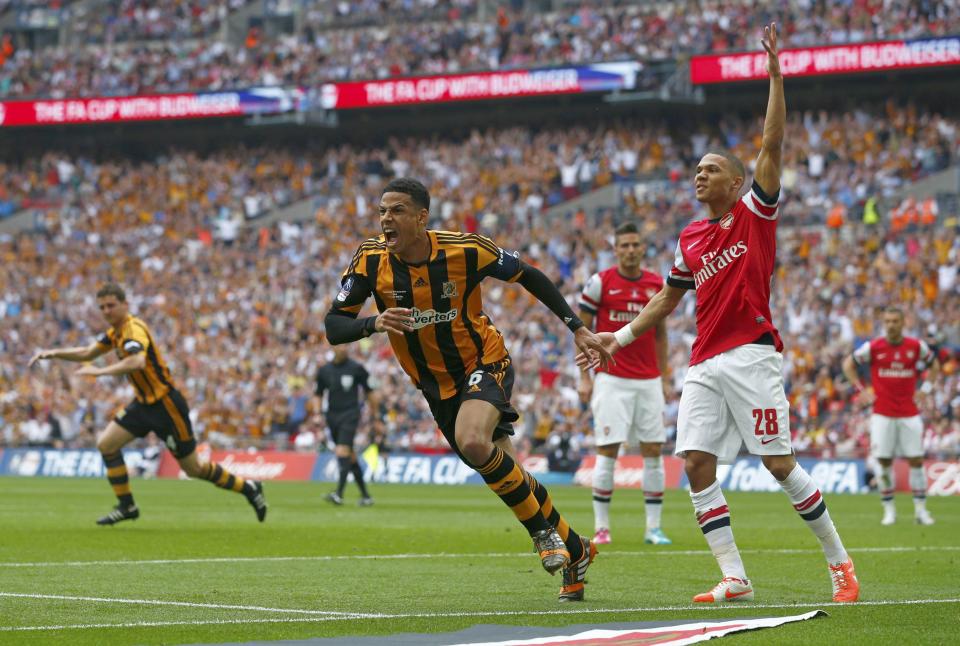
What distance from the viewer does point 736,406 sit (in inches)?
344

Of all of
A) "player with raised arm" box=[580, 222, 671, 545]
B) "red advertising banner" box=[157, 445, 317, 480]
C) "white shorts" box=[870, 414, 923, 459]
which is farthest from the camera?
"red advertising banner" box=[157, 445, 317, 480]

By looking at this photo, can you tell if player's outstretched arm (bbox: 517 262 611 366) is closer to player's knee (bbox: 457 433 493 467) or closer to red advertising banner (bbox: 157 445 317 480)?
player's knee (bbox: 457 433 493 467)

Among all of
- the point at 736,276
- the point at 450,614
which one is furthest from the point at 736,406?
the point at 450,614

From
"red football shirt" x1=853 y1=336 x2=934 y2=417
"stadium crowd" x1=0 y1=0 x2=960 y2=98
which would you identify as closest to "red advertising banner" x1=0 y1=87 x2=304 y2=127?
"stadium crowd" x1=0 y1=0 x2=960 y2=98

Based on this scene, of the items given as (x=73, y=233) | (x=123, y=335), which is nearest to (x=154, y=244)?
(x=73, y=233)

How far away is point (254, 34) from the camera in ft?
171

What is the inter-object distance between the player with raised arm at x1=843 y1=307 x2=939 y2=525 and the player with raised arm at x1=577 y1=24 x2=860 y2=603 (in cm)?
950

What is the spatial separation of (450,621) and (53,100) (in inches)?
1853

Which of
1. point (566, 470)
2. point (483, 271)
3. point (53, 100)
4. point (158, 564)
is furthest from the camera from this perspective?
point (53, 100)

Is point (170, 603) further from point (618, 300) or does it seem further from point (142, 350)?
point (142, 350)

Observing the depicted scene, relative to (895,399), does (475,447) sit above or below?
above

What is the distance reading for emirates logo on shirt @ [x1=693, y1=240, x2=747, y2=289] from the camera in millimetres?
8797

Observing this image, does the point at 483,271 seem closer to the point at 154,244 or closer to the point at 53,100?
the point at 154,244

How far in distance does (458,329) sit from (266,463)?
2666cm
